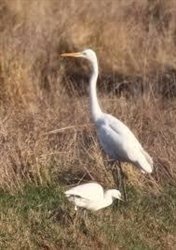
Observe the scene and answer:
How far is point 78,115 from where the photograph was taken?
1002cm

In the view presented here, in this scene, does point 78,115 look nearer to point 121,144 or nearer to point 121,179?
point 121,144

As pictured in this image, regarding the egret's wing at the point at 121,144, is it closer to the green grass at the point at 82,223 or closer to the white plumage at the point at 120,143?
the white plumage at the point at 120,143

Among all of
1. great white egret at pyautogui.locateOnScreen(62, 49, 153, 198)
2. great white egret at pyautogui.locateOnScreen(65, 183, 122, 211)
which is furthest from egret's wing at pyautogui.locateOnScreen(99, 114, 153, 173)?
great white egret at pyautogui.locateOnScreen(65, 183, 122, 211)

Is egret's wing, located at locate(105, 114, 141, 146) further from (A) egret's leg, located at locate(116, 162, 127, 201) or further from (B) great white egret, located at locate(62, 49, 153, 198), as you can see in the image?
(A) egret's leg, located at locate(116, 162, 127, 201)

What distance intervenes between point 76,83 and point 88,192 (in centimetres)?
550

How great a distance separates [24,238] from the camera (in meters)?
7.04

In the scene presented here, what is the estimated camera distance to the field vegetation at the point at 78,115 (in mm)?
7293

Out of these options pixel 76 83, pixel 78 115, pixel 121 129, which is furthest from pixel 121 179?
pixel 76 83

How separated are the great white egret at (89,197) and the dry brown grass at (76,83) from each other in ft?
3.01

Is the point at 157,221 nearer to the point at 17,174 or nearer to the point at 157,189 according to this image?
the point at 157,189

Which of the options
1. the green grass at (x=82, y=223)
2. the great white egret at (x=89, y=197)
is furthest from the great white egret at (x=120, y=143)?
the great white egret at (x=89, y=197)

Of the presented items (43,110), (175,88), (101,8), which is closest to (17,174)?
(43,110)

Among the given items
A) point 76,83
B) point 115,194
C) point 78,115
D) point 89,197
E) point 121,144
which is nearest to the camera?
point 89,197

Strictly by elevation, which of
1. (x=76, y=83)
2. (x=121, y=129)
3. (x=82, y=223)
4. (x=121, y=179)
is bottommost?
(x=76, y=83)
